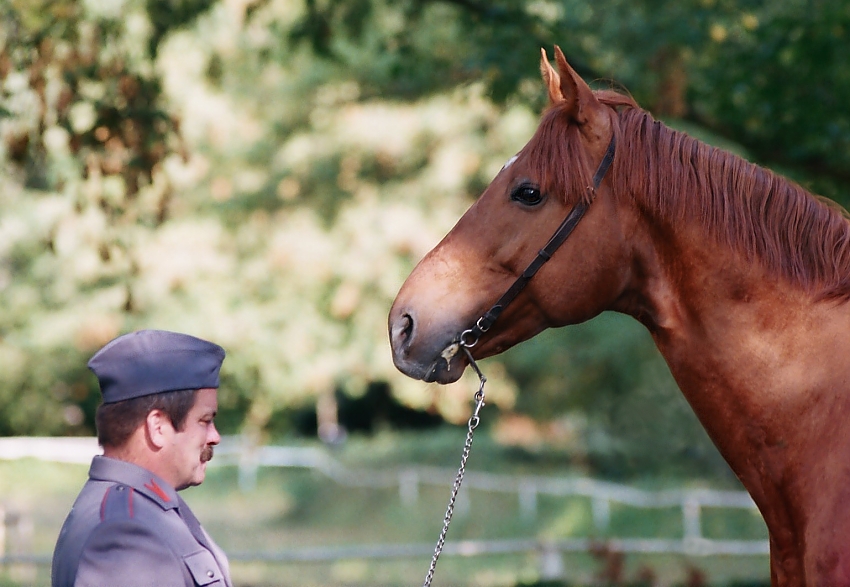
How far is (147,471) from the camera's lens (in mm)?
2061

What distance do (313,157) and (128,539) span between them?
17176 millimetres

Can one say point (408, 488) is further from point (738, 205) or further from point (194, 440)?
point (194, 440)

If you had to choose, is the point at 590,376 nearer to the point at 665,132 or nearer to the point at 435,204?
the point at 435,204

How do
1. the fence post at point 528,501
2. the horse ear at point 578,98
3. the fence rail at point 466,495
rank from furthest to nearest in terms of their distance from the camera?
the fence post at point 528,501
the fence rail at point 466,495
the horse ear at point 578,98

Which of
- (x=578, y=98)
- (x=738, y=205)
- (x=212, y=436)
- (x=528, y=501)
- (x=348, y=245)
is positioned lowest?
(x=528, y=501)

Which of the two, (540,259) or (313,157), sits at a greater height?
(540,259)

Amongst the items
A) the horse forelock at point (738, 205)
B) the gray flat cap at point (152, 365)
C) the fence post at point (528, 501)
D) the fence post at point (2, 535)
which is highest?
the horse forelock at point (738, 205)

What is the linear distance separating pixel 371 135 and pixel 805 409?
15.9 m

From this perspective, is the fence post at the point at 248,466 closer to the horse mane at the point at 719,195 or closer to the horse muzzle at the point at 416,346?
the horse muzzle at the point at 416,346

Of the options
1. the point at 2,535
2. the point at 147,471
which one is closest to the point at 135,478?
the point at 147,471

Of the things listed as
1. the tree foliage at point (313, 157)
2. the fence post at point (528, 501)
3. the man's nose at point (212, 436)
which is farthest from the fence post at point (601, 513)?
the man's nose at point (212, 436)

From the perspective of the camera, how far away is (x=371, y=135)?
17.9 m

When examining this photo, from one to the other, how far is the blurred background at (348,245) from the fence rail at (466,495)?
76 mm

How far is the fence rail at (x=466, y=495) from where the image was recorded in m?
8.32
